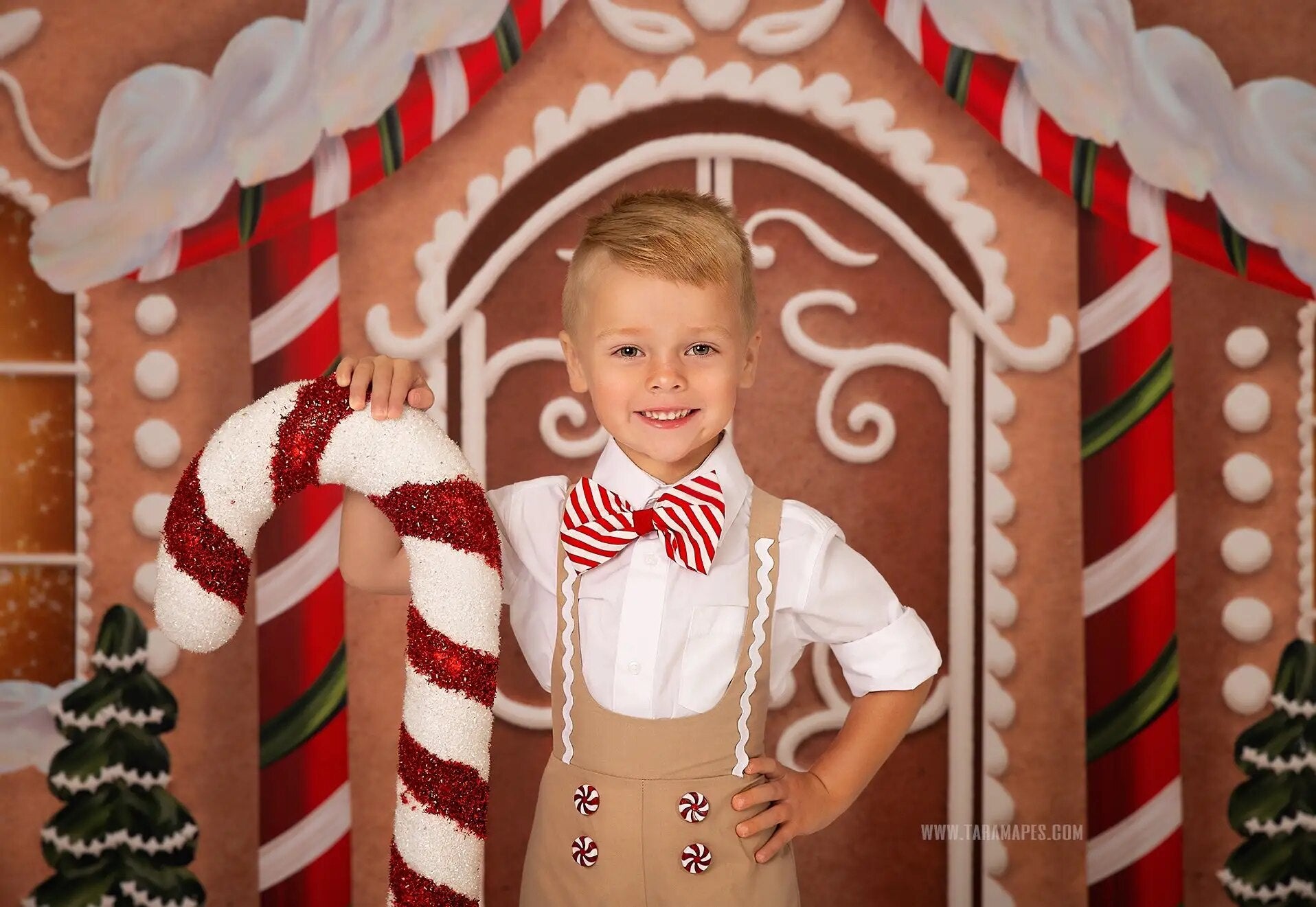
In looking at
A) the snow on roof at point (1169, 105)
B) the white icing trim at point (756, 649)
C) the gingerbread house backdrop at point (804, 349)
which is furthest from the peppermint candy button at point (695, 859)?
the snow on roof at point (1169, 105)

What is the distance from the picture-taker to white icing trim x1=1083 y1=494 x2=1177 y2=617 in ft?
7.33

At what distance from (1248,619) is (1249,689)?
14 cm

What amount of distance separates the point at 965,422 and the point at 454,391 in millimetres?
979

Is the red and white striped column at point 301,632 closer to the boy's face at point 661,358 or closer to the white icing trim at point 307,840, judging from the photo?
the white icing trim at point 307,840

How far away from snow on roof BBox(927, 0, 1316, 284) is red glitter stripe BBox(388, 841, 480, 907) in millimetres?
1679

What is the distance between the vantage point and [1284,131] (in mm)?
2193

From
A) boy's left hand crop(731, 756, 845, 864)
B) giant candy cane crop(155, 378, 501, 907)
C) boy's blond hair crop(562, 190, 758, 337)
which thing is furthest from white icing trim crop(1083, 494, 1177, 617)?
giant candy cane crop(155, 378, 501, 907)

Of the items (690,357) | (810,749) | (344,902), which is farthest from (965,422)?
(344,902)

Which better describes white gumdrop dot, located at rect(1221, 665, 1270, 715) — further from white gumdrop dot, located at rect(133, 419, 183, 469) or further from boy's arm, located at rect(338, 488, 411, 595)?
white gumdrop dot, located at rect(133, 419, 183, 469)

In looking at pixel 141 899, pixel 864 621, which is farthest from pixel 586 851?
pixel 141 899

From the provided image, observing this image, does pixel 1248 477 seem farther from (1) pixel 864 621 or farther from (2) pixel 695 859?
(2) pixel 695 859

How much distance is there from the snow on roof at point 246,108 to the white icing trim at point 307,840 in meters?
1.08

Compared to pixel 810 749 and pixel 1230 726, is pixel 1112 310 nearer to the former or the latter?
pixel 1230 726

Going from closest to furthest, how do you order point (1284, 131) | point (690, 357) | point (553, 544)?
point (690, 357)
point (553, 544)
point (1284, 131)
